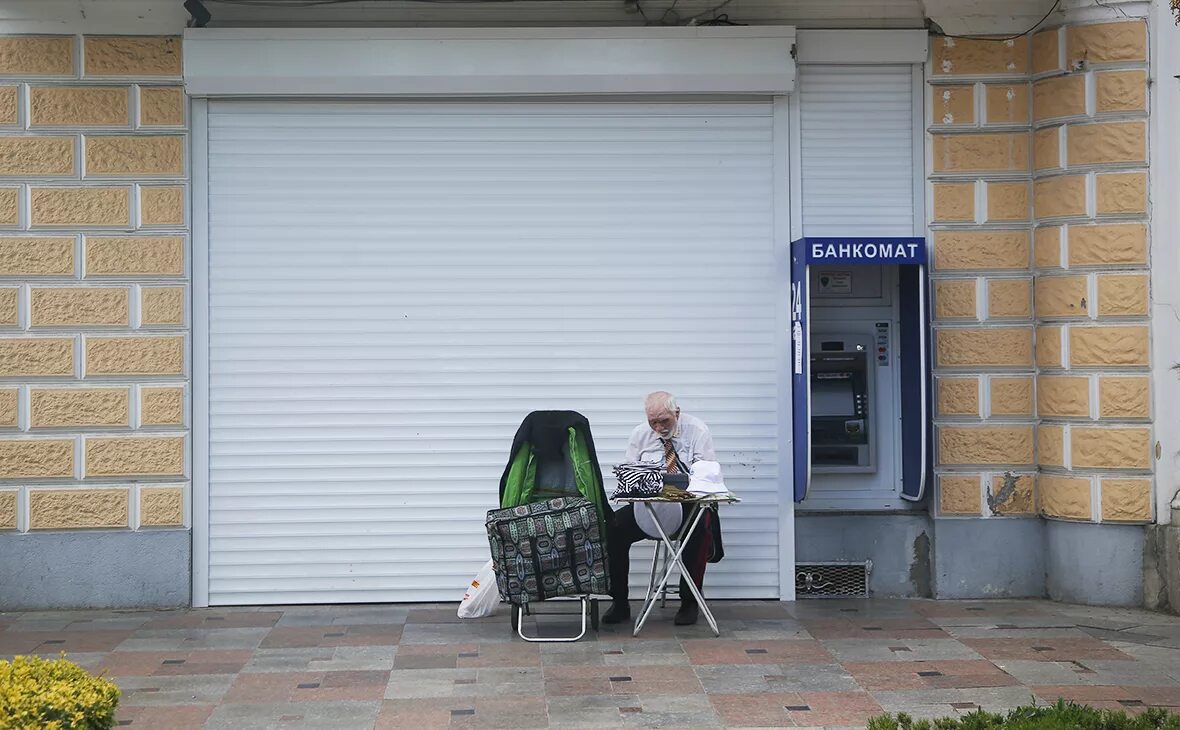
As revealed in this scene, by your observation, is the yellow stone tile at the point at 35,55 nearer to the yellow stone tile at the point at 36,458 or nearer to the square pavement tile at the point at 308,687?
the yellow stone tile at the point at 36,458

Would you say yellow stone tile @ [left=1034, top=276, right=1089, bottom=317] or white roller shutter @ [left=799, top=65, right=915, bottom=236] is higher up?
white roller shutter @ [left=799, top=65, right=915, bottom=236]

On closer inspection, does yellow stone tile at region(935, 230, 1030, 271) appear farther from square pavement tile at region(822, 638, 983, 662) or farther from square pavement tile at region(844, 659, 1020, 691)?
square pavement tile at region(844, 659, 1020, 691)

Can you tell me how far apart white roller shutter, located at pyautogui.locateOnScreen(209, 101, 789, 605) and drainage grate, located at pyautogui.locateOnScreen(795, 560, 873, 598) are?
26 cm

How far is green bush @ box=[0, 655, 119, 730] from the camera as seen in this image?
4023 mm

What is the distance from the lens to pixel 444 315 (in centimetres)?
870

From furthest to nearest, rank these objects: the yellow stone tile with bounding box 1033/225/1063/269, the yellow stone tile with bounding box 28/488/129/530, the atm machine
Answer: the atm machine → the yellow stone tile with bounding box 1033/225/1063/269 → the yellow stone tile with bounding box 28/488/129/530

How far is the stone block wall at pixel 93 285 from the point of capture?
8445mm

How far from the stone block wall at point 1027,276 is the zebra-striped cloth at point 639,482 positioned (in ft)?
7.52

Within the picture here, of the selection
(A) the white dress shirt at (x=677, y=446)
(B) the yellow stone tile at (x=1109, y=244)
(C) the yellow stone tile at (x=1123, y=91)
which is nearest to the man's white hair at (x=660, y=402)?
(A) the white dress shirt at (x=677, y=446)

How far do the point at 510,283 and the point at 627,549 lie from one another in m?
1.95

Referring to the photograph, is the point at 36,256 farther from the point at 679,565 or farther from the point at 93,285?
the point at 679,565

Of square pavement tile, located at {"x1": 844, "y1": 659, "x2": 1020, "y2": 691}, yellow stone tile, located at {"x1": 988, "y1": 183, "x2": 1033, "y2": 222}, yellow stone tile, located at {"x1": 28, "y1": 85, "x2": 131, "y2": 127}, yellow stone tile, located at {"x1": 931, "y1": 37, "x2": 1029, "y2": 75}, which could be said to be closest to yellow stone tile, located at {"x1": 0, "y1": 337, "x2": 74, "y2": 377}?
yellow stone tile, located at {"x1": 28, "y1": 85, "x2": 131, "y2": 127}

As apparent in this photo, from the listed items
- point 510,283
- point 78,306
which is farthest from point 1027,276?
point 78,306

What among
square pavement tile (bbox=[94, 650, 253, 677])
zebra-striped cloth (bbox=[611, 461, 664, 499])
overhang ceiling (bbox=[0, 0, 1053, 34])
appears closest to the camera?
square pavement tile (bbox=[94, 650, 253, 677])
